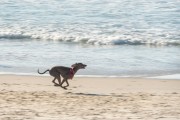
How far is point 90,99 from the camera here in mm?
9016

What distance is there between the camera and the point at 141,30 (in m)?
20.3

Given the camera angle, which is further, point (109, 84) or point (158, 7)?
point (158, 7)

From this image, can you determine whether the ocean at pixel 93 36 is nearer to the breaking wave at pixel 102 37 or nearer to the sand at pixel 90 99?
the breaking wave at pixel 102 37

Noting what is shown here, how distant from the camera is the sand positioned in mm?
7582

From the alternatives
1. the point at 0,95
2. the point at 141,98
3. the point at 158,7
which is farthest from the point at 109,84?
the point at 158,7

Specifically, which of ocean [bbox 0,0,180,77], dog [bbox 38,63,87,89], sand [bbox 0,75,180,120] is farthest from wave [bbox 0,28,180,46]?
dog [bbox 38,63,87,89]

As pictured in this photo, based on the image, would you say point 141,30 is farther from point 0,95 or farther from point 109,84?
point 0,95

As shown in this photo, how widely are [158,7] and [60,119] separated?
19.4 meters

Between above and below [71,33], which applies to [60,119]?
below

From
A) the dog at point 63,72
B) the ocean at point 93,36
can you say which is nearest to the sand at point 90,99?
the dog at point 63,72

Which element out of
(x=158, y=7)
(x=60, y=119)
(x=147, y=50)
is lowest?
(x=60, y=119)

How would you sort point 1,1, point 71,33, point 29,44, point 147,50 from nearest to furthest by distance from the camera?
point 147,50 < point 29,44 < point 71,33 < point 1,1

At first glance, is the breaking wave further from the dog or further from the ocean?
the dog

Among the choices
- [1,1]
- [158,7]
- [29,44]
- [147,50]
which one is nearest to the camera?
[147,50]
